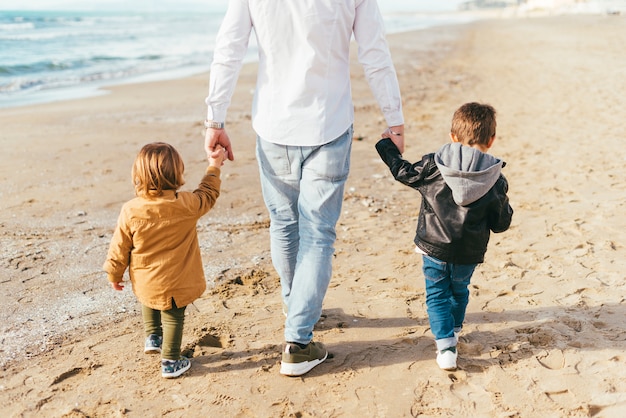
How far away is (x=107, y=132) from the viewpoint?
8.24 metres

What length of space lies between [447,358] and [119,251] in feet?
5.49

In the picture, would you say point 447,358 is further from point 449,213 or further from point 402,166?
point 402,166

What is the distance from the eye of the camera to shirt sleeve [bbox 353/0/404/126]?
8.75ft

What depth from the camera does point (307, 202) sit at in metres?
2.74

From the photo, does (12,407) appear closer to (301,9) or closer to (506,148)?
(301,9)

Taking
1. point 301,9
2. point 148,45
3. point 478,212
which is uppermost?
point 301,9

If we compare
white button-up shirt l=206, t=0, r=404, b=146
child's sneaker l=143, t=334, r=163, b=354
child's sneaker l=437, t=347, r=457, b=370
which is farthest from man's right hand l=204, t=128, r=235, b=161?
child's sneaker l=437, t=347, r=457, b=370

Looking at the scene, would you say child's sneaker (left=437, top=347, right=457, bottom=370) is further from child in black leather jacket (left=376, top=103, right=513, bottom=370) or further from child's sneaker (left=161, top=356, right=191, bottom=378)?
child's sneaker (left=161, top=356, right=191, bottom=378)

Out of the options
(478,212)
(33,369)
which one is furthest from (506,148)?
(33,369)

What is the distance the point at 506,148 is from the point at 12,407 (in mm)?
6221

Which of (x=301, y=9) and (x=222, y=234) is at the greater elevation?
(x=301, y=9)

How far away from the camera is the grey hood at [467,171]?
2.68 meters

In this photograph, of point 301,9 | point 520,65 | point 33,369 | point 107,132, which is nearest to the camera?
point 301,9

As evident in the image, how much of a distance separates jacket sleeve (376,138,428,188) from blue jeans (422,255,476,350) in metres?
0.41
